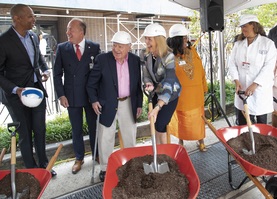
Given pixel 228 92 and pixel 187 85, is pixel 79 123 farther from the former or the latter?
pixel 228 92

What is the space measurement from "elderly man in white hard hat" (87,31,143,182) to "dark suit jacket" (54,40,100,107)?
320 mm

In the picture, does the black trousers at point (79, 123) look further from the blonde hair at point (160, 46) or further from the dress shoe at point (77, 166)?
the blonde hair at point (160, 46)

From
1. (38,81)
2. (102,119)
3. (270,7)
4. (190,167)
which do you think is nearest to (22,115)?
(38,81)

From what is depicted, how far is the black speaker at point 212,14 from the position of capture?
378 cm

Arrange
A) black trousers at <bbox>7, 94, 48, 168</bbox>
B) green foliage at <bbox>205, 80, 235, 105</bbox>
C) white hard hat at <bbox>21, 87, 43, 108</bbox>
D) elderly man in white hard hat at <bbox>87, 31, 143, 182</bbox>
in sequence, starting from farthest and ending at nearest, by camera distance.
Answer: green foliage at <bbox>205, 80, 235, 105</bbox>
black trousers at <bbox>7, 94, 48, 168</bbox>
elderly man in white hard hat at <bbox>87, 31, 143, 182</bbox>
white hard hat at <bbox>21, 87, 43, 108</bbox>

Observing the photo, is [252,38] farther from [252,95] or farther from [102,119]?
[102,119]

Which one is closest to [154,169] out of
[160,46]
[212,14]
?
[160,46]

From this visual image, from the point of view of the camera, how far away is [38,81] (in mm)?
2949

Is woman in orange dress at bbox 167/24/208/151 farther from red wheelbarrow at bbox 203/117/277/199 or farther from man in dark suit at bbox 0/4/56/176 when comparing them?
man in dark suit at bbox 0/4/56/176

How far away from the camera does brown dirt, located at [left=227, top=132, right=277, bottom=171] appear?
1938 millimetres

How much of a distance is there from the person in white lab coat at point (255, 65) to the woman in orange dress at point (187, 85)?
43 centimetres

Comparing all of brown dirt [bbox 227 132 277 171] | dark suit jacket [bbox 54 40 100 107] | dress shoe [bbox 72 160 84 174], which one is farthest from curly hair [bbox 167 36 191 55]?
dress shoe [bbox 72 160 84 174]

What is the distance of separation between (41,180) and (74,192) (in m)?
1.06

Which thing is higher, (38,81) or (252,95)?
(38,81)
